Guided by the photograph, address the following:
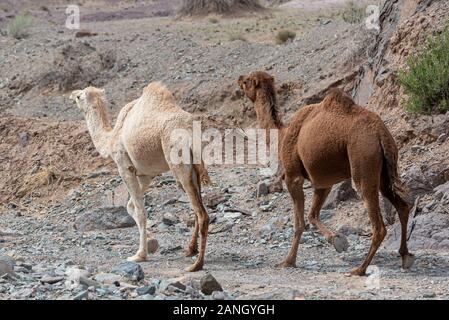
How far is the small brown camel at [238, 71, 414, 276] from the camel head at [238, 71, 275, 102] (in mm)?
353

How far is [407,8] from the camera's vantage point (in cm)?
1689

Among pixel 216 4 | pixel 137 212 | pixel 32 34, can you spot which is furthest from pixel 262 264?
pixel 216 4

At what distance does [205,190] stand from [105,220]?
2051 millimetres

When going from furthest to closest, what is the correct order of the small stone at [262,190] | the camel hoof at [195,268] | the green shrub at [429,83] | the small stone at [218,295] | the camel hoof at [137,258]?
the small stone at [262,190]
the green shrub at [429,83]
the camel hoof at [137,258]
the camel hoof at [195,268]
the small stone at [218,295]

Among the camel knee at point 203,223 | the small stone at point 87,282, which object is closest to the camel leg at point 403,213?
the camel knee at point 203,223

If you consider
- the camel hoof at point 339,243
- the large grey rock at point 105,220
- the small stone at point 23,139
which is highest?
the camel hoof at point 339,243

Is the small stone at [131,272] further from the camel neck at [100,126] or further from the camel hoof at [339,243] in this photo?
the camel neck at [100,126]

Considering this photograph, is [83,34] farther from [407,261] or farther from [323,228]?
[407,261]

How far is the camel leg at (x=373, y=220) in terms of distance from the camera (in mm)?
9891

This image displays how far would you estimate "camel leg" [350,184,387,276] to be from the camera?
9891 mm

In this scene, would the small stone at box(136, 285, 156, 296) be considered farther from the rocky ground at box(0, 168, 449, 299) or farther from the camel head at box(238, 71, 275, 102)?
the camel head at box(238, 71, 275, 102)

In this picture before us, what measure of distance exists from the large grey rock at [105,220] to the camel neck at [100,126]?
2264 mm

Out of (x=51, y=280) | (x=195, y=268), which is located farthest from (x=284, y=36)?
(x=51, y=280)

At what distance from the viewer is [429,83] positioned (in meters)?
14.1
